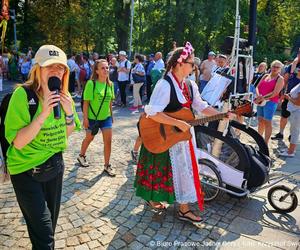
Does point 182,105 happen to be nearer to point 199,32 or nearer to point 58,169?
point 58,169

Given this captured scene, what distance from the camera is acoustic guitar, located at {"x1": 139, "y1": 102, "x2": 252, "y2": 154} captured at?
3.64m

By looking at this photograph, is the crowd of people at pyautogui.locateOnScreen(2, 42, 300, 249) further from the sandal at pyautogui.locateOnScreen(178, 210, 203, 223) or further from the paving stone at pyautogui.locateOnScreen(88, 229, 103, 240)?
the paving stone at pyautogui.locateOnScreen(88, 229, 103, 240)

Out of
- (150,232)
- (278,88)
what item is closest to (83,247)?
(150,232)

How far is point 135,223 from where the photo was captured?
12.8ft

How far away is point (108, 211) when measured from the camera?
4180mm

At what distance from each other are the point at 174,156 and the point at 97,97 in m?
1.90

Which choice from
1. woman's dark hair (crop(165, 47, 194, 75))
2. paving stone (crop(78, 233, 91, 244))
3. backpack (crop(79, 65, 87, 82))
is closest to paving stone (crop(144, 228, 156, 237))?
paving stone (crop(78, 233, 91, 244))

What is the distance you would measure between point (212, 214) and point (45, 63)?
2792 mm

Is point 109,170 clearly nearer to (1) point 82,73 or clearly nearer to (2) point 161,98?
(2) point 161,98

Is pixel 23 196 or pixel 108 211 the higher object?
pixel 23 196

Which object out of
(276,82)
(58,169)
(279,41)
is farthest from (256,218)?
(279,41)

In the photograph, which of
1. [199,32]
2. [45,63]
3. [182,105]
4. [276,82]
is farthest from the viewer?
[199,32]

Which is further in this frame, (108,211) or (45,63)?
(108,211)

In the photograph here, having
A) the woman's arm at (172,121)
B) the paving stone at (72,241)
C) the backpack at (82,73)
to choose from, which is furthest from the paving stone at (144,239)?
the backpack at (82,73)
